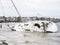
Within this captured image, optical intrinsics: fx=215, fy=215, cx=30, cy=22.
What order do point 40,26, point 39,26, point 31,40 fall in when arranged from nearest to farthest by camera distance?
point 31,40, point 40,26, point 39,26

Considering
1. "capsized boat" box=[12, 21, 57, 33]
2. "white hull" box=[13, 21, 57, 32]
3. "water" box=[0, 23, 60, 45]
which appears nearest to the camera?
"water" box=[0, 23, 60, 45]

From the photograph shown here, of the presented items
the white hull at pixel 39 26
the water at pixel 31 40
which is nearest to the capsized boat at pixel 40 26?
the white hull at pixel 39 26

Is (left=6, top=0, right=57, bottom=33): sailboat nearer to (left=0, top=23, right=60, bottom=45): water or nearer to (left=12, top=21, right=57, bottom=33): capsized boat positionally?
(left=12, top=21, right=57, bottom=33): capsized boat

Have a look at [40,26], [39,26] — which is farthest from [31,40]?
[39,26]

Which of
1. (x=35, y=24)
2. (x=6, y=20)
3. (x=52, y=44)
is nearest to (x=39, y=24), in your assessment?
(x=35, y=24)

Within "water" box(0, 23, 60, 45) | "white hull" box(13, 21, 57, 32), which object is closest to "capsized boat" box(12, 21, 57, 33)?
"white hull" box(13, 21, 57, 32)

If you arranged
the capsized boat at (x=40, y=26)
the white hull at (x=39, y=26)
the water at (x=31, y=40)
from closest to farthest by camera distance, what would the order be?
1. the water at (x=31, y=40)
2. the capsized boat at (x=40, y=26)
3. the white hull at (x=39, y=26)

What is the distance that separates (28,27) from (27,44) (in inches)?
1123

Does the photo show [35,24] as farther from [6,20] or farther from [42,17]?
[6,20]

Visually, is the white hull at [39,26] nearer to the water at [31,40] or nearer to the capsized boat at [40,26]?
the capsized boat at [40,26]

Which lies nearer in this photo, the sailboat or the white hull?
the sailboat

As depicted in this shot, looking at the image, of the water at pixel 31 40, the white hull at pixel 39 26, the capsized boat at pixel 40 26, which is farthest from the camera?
the white hull at pixel 39 26

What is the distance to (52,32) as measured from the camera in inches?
2079

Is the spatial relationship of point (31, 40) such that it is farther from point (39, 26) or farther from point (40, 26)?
point (39, 26)
